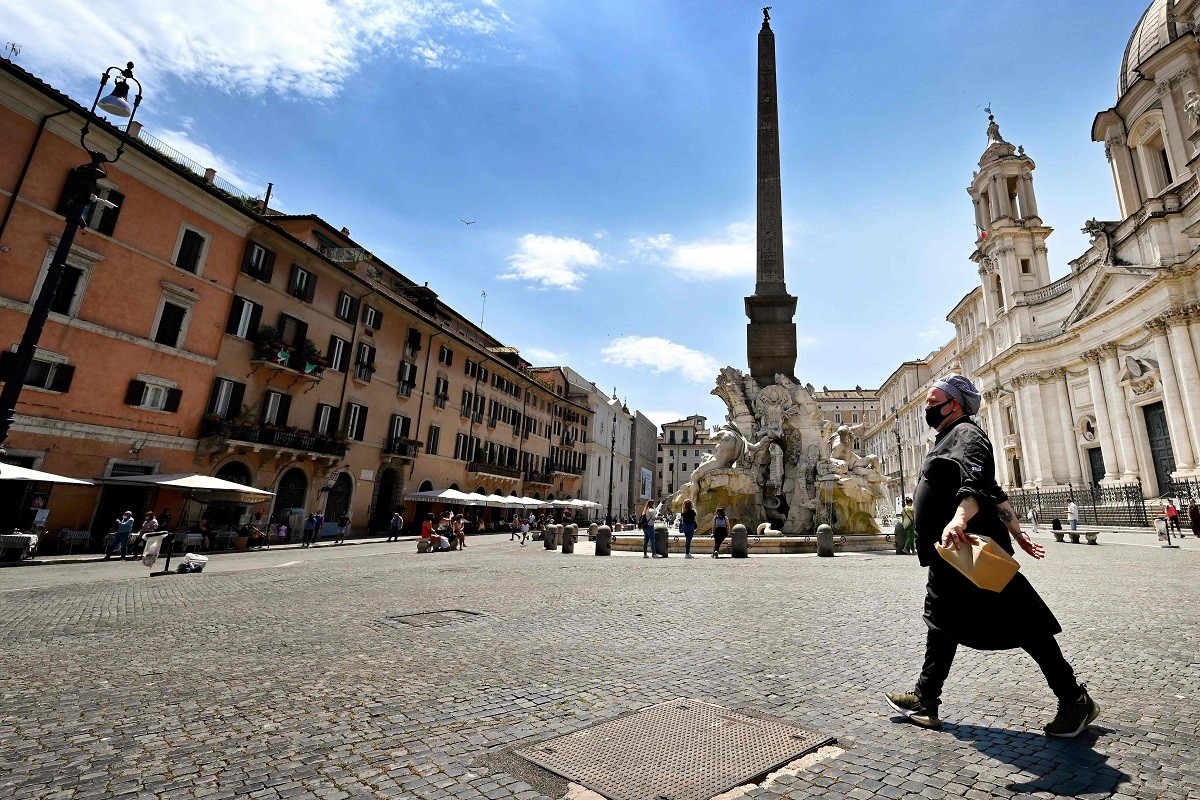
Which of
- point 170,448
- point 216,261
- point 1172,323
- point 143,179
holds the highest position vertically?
point 1172,323

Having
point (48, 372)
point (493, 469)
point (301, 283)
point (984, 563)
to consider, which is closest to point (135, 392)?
point (48, 372)

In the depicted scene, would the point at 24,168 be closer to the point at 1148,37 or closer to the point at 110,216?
the point at 110,216

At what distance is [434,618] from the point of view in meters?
5.72

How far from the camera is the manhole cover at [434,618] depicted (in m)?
5.46

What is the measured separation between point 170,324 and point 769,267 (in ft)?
65.8

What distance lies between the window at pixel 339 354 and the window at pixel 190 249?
19.8 feet

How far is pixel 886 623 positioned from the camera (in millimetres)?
5383

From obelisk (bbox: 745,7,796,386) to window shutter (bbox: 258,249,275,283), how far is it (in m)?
18.0

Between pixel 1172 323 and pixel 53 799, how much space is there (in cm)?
4028

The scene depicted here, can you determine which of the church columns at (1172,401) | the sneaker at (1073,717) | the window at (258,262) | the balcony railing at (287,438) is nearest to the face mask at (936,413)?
the sneaker at (1073,717)

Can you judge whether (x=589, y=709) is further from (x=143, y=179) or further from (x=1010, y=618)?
(x=143, y=179)

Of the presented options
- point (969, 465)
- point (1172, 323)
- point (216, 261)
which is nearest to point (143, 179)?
point (216, 261)

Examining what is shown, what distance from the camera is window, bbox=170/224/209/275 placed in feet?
61.2

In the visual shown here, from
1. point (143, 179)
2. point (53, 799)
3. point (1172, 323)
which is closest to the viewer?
point (53, 799)
